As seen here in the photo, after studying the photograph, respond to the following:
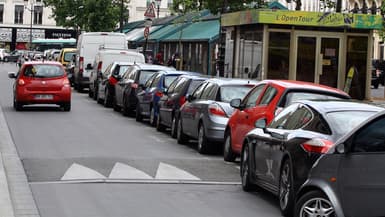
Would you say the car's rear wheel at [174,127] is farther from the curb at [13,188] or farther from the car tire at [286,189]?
the car tire at [286,189]

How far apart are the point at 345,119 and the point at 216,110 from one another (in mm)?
6759

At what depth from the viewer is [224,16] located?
3272 cm

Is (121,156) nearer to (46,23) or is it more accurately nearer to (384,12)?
(384,12)

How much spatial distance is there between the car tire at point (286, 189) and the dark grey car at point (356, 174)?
46.3 inches

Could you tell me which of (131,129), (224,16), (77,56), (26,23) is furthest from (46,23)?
(131,129)

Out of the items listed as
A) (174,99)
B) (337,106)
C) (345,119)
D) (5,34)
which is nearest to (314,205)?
(345,119)

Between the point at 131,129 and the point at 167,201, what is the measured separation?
33.7ft

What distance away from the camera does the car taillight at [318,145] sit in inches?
344

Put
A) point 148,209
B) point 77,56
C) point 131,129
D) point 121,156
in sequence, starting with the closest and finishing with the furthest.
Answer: point 148,209, point 121,156, point 131,129, point 77,56

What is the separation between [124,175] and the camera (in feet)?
41.8

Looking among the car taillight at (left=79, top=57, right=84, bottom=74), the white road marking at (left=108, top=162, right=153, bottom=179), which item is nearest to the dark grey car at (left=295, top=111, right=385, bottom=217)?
the white road marking at (left=108, top=162, right=153, bottom=179)

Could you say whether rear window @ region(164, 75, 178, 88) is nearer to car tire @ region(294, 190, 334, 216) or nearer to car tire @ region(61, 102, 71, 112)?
car tire @ region(61, 102, 71, 112)

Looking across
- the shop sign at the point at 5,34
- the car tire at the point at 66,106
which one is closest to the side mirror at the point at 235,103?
the car tire at the point at 66,106

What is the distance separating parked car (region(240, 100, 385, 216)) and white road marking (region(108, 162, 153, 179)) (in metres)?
2.23
